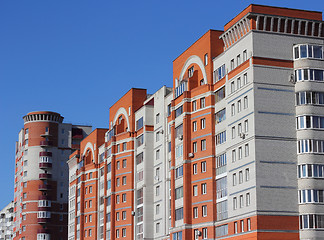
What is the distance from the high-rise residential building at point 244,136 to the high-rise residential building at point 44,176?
189 feet

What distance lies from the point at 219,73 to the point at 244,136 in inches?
419

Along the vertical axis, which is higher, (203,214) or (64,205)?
(64,205)

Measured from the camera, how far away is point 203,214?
7325 cm

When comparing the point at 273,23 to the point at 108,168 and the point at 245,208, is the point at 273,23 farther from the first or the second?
the point at 108,168

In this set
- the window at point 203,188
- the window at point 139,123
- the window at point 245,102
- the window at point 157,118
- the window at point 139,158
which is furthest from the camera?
the window at point 139,123

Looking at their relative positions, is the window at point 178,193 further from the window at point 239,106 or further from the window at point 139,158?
the window at point 139,158

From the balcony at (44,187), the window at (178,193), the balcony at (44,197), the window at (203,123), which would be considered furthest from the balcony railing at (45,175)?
the window at (203,123)

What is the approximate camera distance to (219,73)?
7362 centimetres

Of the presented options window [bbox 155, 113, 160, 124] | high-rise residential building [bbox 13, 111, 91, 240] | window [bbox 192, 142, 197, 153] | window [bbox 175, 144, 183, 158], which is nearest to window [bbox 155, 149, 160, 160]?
window [bbox 155, 113, 160, 124]

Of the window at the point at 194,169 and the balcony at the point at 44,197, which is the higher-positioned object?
the balcony at the point at 44,197

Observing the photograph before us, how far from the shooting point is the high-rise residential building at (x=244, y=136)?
62844 mm

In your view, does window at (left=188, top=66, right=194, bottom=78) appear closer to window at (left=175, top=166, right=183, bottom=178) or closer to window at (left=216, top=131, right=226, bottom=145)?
window at (left=216, top=131, right=226, bottom=145)

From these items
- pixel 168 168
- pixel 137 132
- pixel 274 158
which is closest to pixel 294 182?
pixel 274 158

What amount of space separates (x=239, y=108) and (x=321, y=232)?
49.2 feet
